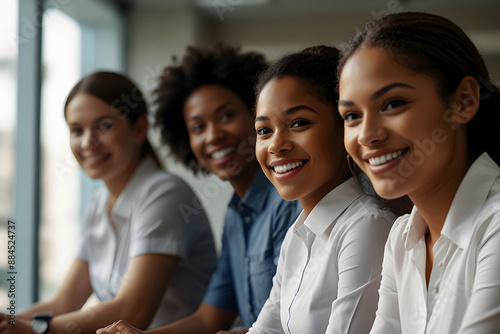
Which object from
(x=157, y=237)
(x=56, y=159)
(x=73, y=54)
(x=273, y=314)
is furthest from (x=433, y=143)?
(x=73, y=54)

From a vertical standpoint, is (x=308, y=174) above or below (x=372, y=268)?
above

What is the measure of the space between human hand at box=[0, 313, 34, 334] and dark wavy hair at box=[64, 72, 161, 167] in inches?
26.1

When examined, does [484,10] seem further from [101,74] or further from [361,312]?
[361,312]

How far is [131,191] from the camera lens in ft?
5.54

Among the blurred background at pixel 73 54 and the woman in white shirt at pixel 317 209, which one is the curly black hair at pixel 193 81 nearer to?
the blurred background at pixel 73 54

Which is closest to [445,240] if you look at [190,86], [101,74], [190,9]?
[190,86]

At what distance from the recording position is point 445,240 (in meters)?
0.79

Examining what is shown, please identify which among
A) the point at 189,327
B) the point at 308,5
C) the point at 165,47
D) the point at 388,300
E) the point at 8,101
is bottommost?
the point at 189,327

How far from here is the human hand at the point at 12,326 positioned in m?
1.36

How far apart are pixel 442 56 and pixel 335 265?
42 cm

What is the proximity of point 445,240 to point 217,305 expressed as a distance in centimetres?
85

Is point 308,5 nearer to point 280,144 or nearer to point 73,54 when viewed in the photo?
point 73,54

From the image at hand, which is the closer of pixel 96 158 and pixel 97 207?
pixel 96 158

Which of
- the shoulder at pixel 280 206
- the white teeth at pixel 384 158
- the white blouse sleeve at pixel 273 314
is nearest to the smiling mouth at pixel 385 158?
the white teeth at pixel 384 158
